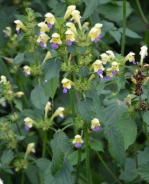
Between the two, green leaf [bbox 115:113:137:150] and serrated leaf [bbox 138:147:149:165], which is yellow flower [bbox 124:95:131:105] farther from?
serrated leaf [bbox 138:147:149:165]

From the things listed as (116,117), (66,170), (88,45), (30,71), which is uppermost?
(88,45)

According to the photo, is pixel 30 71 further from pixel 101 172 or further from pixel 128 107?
pixel 101 172

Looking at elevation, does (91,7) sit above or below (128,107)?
above

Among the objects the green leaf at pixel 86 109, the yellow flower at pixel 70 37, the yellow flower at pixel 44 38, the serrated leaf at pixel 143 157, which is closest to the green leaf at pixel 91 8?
the yellow flower at pixel 44 38

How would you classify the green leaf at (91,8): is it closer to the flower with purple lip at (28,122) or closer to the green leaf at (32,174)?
the flower with purple lip at (28,122)

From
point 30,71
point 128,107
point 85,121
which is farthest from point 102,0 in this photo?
point 85,121

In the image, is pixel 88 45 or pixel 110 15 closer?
pixel 88 45

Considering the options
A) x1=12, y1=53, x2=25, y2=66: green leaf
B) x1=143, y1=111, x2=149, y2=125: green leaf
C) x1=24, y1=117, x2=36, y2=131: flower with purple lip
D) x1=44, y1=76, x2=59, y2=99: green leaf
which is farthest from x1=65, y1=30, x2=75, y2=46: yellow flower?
x1=24, y1=117, x2=36, y2=131: flower with purple lip
